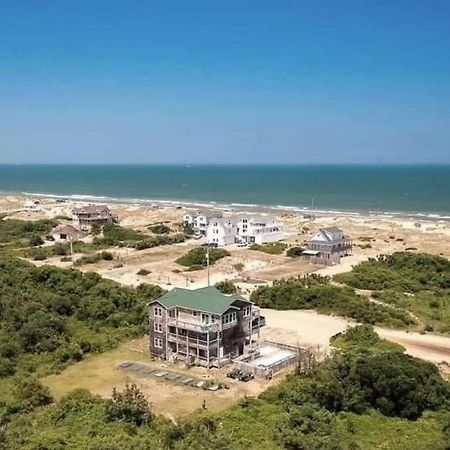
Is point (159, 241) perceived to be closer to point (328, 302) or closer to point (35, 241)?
point (35, 241)

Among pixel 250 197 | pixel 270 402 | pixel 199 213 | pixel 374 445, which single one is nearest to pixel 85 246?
pixel 199 213

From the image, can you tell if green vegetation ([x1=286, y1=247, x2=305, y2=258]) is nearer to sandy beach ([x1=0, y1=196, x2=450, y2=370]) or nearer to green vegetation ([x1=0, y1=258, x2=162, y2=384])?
sandy beach ([x1=0, y1=196, x2=450, y2=370])

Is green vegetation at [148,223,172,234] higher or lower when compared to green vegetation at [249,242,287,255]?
lower

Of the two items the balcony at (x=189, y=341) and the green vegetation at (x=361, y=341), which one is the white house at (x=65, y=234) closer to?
the balcony at (x=189, y=341)

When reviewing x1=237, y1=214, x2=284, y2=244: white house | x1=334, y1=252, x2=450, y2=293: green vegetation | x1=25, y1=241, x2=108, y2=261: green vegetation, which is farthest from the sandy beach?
x1=334, y1=252, x2=450, y2=293: green vegetation

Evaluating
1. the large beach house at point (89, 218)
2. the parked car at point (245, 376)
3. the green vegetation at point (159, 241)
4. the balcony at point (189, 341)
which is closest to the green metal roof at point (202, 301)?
the balcony at point (189, 341)

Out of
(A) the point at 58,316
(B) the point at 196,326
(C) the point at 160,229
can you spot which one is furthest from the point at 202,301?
(C) the point at 160,229
